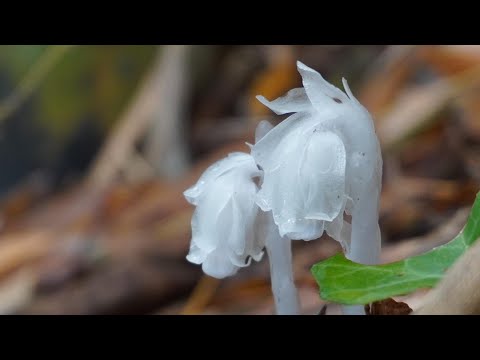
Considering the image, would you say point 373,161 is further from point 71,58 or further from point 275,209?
point 71,58

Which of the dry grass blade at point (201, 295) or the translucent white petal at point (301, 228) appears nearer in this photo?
the translucent white petal at point (301, 228)

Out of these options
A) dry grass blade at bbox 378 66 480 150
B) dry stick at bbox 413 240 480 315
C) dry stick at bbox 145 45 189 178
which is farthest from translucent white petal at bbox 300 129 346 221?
dry stick at bbox 145 45 189 178

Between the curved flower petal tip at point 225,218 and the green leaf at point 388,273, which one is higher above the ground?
the curved flower petal tip at point 225,218

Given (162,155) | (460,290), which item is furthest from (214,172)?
(162,155)

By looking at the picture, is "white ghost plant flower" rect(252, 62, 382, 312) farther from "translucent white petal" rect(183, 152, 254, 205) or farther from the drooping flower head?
"translucent white petal" rect(183, 152, 254, 205)

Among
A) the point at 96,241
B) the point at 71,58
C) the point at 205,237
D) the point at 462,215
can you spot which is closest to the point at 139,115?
the point at 71,58

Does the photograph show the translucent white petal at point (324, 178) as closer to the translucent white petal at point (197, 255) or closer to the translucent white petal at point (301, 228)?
the translucent white petal at point (301, 228)

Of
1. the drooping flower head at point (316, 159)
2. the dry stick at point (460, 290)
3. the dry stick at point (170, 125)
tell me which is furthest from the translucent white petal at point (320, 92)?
the dry stick at point (170, 125)
